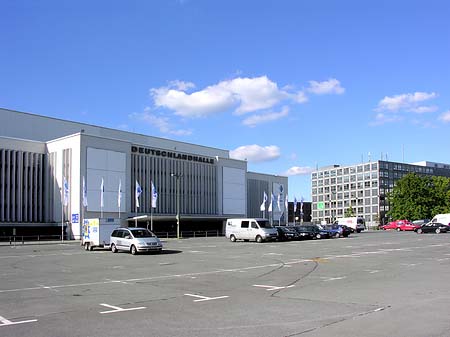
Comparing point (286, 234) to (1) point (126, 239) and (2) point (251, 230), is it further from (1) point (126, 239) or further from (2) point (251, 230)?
(1) point (126, 239)

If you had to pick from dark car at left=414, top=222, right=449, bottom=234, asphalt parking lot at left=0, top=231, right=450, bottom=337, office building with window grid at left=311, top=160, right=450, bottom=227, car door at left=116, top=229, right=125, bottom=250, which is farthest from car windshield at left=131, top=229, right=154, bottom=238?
office building with window grid at left=311, top=160, right=450, bottom=227

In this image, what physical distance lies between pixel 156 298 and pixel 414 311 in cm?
616

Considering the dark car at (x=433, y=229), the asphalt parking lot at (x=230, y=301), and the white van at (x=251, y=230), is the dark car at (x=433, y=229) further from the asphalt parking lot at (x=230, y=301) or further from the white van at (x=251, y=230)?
the asphalt parking lot at (x=230, y=301)

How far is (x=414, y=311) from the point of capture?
396 inches

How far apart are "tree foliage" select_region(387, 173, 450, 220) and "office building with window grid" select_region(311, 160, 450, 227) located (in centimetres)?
4440

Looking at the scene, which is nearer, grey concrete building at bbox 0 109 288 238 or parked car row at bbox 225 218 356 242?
parked car row at bbox 225 218 356 242

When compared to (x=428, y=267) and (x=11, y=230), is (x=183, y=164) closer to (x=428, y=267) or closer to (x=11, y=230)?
(x=11, y=230)

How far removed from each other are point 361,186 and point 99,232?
478ft

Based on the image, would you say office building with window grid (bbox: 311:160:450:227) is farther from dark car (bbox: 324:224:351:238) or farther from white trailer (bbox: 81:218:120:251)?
white trailer (bbox: 81:218:120:251)

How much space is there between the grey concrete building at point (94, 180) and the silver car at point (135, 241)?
3202 centimetres

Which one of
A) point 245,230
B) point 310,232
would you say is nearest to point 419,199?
point 310,232

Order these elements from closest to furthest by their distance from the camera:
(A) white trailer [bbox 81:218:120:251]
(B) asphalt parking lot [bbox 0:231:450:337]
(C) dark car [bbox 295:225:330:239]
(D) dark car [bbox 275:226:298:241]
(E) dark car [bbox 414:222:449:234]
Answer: (B) asphalt parking lot [bbox 0:231:450:337] < (A) white trailer [bbox 81:218:120:251] < (D) dark car [bbox 275:226:298:241] < (C) dark car [bbox 295:225:330:239] < (E) dark car [bbox 414:222:449:234]

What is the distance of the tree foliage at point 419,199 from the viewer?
107062 millimetres

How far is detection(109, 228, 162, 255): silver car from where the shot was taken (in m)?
29.9
